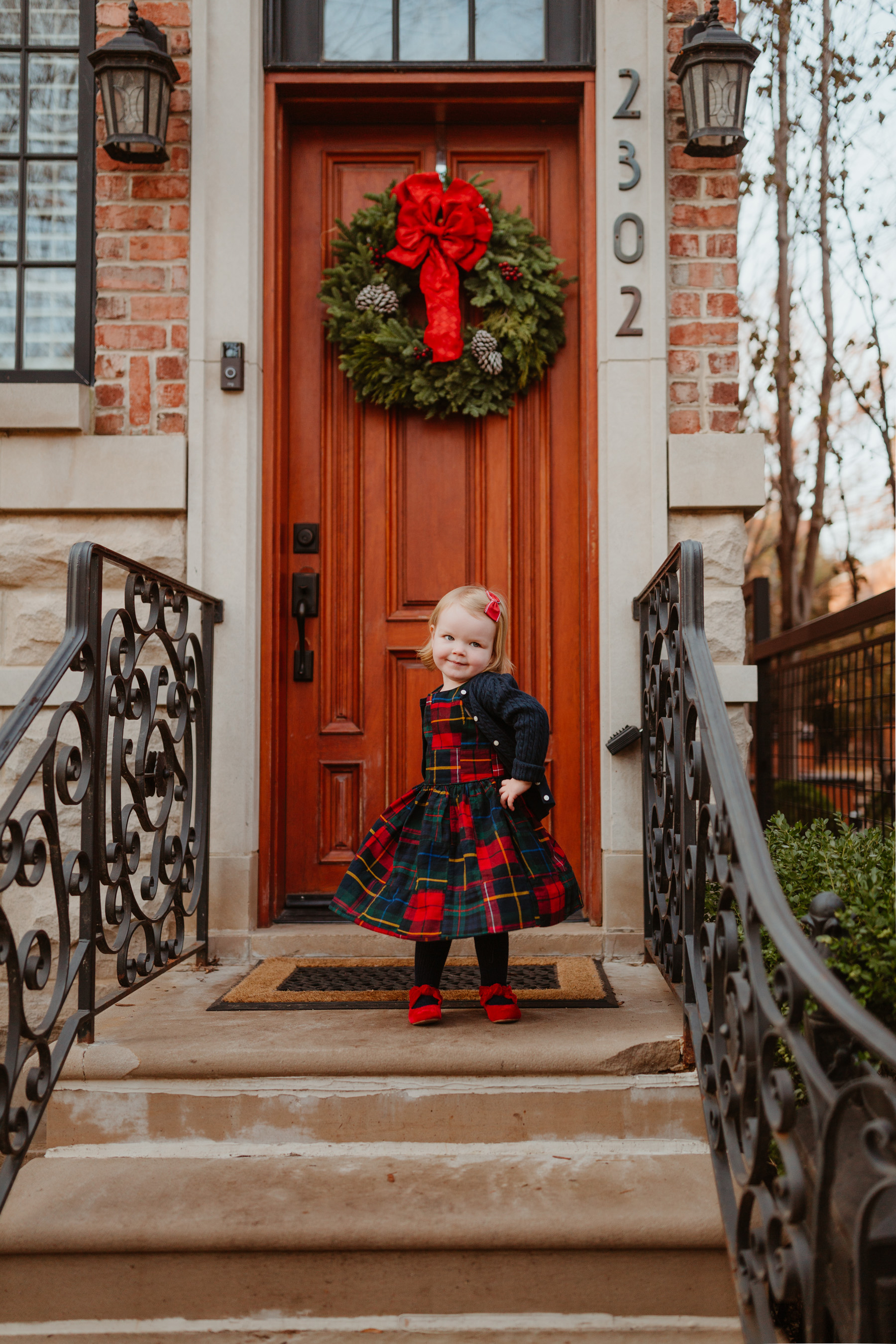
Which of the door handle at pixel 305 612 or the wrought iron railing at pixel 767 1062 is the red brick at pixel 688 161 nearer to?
the wrought iron railing at pixel 767 1062

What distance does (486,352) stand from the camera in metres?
3.75

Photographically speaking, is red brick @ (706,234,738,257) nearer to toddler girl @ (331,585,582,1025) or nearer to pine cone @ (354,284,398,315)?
pine cone @ (354,284,398,315)

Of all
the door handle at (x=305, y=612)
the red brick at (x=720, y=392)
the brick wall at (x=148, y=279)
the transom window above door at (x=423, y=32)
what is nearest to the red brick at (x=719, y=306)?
the red brick at (x=720, y=392)

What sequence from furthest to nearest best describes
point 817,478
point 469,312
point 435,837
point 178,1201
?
1. point 817,478
2. point 469,312
3. point 435,837
4. point 178,1201

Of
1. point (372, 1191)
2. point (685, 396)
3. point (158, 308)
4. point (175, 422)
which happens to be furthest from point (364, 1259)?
point (158, 308)

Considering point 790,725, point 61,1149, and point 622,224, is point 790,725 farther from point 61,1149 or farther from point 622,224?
point 61,1149

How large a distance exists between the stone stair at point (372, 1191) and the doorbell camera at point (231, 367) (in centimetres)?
213

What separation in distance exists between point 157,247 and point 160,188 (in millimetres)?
215

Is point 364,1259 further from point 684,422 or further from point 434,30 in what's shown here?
point 434,30

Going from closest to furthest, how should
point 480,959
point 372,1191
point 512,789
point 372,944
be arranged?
point 372,1191 → point 512,789 → point 480,959 → point 372,944

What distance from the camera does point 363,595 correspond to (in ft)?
12.9

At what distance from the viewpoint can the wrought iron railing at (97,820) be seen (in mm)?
2182

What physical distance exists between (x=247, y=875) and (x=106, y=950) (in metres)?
0.97

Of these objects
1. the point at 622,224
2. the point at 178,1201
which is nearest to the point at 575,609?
the point at 622,224
